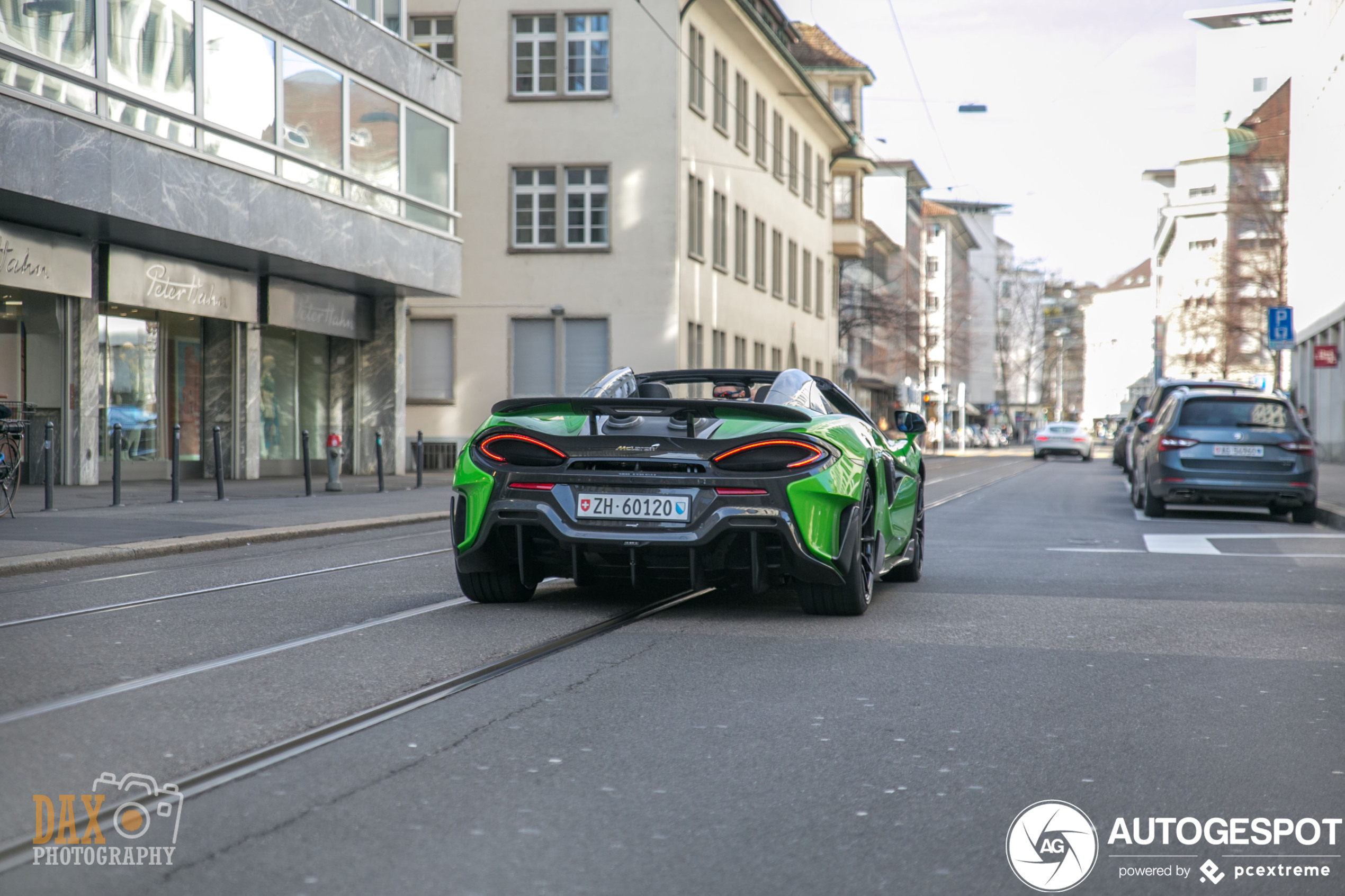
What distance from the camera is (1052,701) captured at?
532 cm

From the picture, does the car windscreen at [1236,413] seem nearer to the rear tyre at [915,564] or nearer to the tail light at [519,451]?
the rear tyre at [915,564]

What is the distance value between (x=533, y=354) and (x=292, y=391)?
9183mm

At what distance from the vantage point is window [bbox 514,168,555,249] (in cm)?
3350

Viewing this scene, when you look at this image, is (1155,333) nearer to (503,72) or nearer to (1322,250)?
(1322,250)

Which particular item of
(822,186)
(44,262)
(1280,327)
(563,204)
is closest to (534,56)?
(563,204)

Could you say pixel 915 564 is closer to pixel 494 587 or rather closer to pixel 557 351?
pixel 494 587

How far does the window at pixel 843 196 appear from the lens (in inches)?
2133

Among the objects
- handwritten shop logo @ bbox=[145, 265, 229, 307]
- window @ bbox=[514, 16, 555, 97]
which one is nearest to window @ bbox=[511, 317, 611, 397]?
window @ bbox=[514, 16, 555, 97]

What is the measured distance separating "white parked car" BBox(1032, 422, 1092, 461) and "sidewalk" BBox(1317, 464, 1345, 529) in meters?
21.3

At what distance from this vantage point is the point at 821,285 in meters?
51.6

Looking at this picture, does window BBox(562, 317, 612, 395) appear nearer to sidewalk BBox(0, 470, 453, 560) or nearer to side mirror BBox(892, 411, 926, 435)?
sidewalk BBox(0, 470, 453, 560)

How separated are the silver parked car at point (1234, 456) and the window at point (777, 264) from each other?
86.7 ft

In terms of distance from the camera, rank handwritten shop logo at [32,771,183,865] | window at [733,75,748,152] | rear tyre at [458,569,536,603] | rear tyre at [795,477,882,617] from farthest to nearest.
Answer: window at [733,75,748,152] < rear tyre at [458,569,536,603] < rear tyre at [795,477,882,617] < handwritten shop logo at [32,771,183,865]

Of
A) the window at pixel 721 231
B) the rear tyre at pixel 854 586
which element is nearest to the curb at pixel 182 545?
the rear tyre at pixel 854 586
